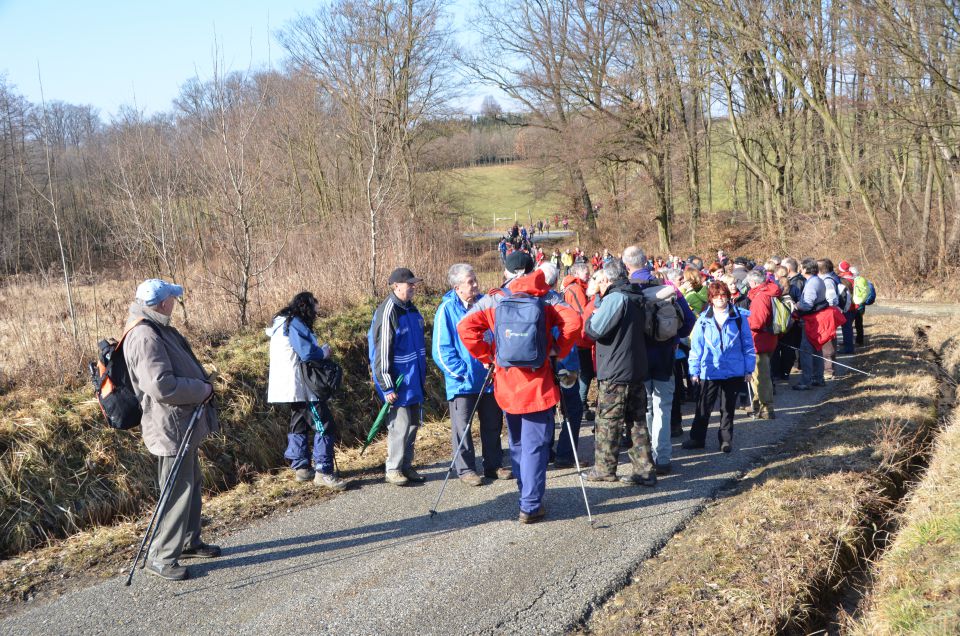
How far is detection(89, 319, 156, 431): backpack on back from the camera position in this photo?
176 inches

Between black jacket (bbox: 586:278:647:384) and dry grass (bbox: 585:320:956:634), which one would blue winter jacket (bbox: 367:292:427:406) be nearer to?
black jacket (bbox: 586:278:647:384)

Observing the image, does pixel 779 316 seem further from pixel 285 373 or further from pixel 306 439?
pixel 285 373

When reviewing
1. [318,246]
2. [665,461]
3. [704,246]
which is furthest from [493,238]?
[665,461]

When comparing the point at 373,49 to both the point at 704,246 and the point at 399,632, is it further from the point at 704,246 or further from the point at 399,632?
the point at 704,246

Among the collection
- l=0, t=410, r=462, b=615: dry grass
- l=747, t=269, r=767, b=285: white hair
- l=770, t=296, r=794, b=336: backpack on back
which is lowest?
l=0, t=410, r=462, b=615: dry grass

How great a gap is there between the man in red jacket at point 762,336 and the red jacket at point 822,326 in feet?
6.90

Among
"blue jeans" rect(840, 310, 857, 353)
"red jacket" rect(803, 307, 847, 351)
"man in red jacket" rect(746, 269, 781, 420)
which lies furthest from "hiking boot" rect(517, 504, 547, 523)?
"blue jeans" rect(840, 310, 857, 353)

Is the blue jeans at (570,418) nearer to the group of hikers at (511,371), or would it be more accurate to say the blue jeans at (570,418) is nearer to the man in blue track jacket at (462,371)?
the group of hikers at (511,371)

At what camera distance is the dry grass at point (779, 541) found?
12.9ft

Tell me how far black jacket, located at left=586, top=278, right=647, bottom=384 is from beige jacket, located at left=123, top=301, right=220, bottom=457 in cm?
318

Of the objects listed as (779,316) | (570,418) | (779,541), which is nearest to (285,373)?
(570,418)

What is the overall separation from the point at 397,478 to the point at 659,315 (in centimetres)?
282

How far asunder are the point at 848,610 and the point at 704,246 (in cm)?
2850

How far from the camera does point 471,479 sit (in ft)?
20.2
